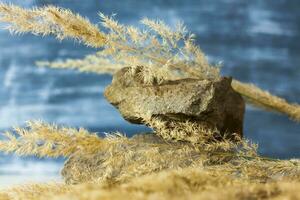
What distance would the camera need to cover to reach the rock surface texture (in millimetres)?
1063

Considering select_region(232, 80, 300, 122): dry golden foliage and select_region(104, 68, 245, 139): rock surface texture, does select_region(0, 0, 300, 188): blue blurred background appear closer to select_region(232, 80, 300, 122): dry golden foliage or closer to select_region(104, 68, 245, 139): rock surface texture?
select_region(232, 80, 300, 122): dry golden foliage

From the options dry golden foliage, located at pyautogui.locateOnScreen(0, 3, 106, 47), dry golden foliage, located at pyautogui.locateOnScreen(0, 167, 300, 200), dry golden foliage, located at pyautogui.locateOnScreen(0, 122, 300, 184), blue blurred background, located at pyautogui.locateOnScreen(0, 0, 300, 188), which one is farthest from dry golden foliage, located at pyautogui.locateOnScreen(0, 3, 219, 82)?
dry golden foliage, located at pyautogui.locateOnScreen(0, 167, 300, 200)

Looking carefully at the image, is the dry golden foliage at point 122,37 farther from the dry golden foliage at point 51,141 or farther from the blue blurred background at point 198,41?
the blue blurred background at point 198,41

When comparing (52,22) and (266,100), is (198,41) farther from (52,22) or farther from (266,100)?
(52,22)

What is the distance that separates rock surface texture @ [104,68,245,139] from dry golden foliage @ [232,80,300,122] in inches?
9.3

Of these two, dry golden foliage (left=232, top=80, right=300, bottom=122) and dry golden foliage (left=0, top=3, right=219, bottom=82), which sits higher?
dry golden foliage (left=0, top=3, right=219, bottom=82)

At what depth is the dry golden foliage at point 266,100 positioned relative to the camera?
1376 mm

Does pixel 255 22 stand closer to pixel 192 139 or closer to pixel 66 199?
pixel 192 139

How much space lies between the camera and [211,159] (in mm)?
969

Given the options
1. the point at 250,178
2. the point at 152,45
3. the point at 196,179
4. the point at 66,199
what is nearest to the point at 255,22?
the point at 152,45

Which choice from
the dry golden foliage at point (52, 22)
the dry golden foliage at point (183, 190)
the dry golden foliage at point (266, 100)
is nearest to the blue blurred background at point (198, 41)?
the dry golden foliage at point (266, 100)

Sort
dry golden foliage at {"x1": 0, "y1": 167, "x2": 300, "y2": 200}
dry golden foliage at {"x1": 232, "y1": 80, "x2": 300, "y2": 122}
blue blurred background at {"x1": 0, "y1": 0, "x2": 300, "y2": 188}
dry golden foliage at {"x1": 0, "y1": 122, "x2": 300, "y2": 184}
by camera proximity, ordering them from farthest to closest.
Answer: blue blurred background at {"x1": 0, "y1": 0, "x2": 300, "y2": 188}, dry golden foliage at {"x1": 232, "y1": 80, "x2": 300, "y2": 122}, dry golden foliage at {"x1": 0, "y1": 122, "x2": 300, "y2": 184}, dry golden foliage at {"x1": 0, "y1": 167, "x2": 300, "y2": 200}

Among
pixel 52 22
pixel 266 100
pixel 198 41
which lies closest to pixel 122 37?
pixel 52 22

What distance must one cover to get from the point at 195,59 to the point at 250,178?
42 centimetres
